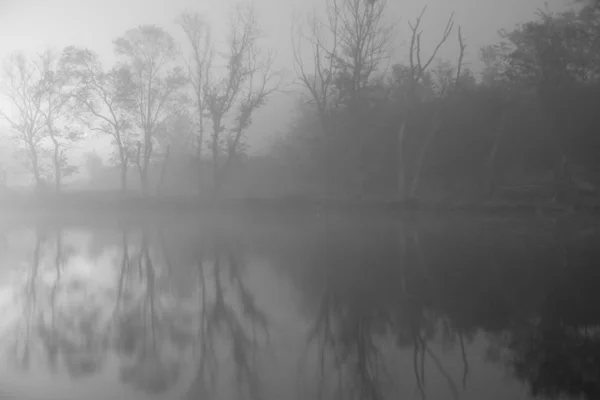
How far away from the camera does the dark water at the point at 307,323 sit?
12.0 ft

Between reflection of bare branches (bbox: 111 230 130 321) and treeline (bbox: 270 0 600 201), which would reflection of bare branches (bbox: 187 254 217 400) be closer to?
reflection of bare branches (bbox: 111 230 130 321)

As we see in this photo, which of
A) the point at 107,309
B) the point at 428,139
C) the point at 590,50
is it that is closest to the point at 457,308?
the point at 107,309

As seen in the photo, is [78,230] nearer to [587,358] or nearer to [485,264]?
[485,264]

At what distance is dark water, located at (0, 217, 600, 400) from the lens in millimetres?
3658

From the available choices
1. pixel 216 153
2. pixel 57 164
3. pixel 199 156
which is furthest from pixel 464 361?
pixel 57 164

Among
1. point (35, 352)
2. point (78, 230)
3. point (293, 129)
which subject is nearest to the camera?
point (35, 352)

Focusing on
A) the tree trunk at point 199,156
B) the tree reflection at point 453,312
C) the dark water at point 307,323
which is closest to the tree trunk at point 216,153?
the tree trunk at point 199,156

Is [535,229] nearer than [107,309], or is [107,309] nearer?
[107,309]

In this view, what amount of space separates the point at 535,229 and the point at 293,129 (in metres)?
20.0

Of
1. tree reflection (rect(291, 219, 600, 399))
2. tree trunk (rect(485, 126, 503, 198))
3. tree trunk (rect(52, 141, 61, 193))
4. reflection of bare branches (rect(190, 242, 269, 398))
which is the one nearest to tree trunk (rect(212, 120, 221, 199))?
tree trunk (rect(52, 141, 61, 193))

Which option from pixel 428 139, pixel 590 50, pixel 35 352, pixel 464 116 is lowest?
pixel 35 352

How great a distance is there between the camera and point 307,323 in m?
5.15

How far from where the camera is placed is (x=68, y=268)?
898 cm

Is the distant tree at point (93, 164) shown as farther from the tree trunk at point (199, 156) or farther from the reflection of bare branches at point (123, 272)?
the reflection of bare branches at point (123, 272)
